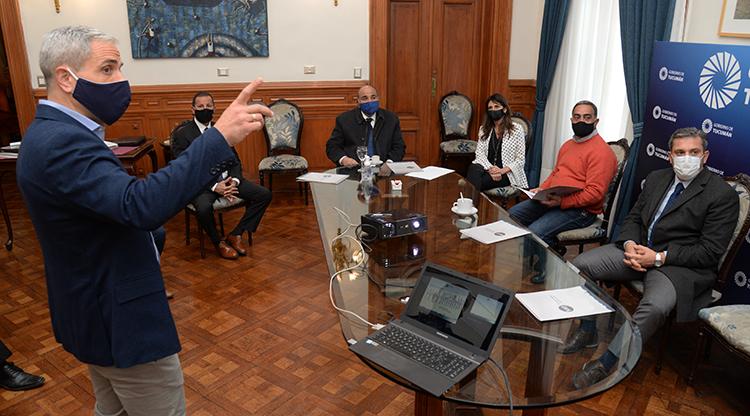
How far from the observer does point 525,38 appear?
19.4 feet

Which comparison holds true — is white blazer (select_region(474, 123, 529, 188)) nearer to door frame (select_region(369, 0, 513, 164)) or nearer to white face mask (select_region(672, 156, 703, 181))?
white face mask (select_region(672, 156, 703, 181))

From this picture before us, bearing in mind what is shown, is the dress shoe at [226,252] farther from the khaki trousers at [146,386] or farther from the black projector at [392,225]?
the khaki trousers at [146,386]

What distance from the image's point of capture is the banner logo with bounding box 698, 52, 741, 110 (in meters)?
3.09

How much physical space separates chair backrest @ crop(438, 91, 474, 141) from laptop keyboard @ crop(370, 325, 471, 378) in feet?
14.4

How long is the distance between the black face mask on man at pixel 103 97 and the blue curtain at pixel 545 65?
14.8ft

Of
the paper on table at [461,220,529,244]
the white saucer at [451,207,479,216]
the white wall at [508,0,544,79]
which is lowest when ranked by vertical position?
the paper on table at [461,220,529,244]

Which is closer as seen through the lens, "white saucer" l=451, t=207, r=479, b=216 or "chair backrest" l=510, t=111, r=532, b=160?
"white saucer" l=451, t=207, r=479, b=216

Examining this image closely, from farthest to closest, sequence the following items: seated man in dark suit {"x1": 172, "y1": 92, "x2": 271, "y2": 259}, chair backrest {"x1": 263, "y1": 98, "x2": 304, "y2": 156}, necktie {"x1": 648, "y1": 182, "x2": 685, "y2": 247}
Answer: chair backrest {"x1": 263, "y1": 98, "x2": 304, "y2": 156}
seated man in dark suit {"x1": 172, "y1": 92, "x2": 271, "y2": 259}
necktie {"x1": 648, "y1": 182, "x2": 685, "y2": 247}

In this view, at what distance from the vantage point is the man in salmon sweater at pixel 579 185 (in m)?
3.47

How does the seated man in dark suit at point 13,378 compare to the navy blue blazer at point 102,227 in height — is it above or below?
below

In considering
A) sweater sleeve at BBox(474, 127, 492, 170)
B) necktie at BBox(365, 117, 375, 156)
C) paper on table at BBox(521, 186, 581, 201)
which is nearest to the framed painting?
paper on table at BBox(521, 186, 581, 201)

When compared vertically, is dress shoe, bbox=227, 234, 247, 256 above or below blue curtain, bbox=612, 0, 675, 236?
below

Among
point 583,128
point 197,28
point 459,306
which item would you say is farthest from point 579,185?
point 197,28

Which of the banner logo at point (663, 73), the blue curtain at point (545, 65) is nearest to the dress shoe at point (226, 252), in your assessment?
the blue curtain at point (545, 65)
